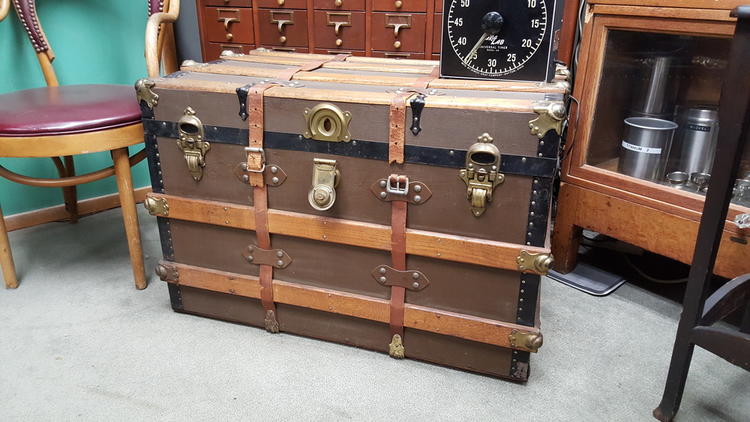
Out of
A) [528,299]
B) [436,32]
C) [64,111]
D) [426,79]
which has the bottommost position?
[528,299]

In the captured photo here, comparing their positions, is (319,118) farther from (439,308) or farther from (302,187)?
(439,308)

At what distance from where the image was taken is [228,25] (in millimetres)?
2156

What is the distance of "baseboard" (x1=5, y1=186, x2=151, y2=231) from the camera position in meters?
2.04

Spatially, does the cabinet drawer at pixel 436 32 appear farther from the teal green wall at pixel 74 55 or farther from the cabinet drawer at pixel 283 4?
the teal green wall at pixel 74 55

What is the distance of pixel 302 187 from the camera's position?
127 cm

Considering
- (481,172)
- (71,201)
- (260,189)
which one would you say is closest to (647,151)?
(481,172)

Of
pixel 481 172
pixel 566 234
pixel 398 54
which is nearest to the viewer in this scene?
pixel 481 172

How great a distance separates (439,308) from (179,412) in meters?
0.60

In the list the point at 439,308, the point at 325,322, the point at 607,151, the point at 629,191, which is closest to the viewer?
the point at 439,308

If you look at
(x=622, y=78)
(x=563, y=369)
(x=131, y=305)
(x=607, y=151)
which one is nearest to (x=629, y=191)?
(x=607, y=151)

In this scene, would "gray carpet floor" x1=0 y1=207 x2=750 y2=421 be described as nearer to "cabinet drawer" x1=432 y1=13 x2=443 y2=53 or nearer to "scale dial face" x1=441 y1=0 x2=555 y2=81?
"scale dial face" x1=441 y1=0 x2=555 y2=81

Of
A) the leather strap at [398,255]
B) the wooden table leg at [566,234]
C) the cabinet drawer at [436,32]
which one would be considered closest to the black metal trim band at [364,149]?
the leather strap at [398,255]

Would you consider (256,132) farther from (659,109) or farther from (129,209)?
(659,109)

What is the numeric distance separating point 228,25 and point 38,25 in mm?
640
